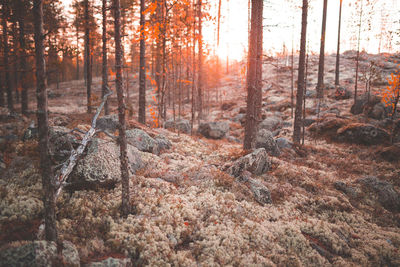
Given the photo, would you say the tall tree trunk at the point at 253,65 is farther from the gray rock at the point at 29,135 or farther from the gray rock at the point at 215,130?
the gray rock at the point at 29,135

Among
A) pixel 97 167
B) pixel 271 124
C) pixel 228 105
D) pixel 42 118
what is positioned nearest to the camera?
pixel 42 118

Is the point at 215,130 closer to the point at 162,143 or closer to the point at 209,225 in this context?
the point at 162,143

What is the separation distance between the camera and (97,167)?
7.25 metres

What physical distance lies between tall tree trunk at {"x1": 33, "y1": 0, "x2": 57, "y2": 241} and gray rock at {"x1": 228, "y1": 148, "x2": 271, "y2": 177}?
7.59 metres

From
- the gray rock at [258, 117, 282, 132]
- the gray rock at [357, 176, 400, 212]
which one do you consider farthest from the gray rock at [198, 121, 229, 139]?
the gray rock at [357, 176, 400, 212]

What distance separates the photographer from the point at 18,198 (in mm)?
6168

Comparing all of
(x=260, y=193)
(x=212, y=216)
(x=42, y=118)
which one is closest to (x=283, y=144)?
(x=260, y=193)

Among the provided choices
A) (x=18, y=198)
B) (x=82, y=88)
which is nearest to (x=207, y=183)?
(x=18, y=198)

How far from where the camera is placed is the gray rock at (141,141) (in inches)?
469

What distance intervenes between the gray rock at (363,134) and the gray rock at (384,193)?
796cm

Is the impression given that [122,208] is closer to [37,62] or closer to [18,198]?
[18,198]

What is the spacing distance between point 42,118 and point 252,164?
9140 mm

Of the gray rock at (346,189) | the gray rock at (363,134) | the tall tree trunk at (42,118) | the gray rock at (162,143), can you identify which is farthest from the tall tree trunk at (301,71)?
the tall tree trunk at (42,118)

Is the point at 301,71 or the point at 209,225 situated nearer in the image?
the point at 209,225
